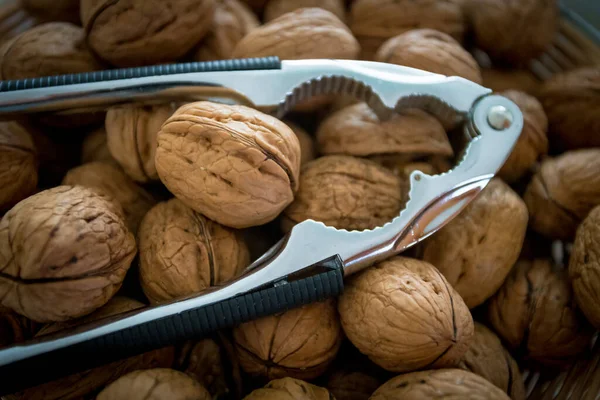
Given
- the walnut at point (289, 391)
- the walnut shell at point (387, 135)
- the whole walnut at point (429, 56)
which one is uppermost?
the whole walnut at point (429, 56)

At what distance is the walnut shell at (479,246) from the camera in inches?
36.0

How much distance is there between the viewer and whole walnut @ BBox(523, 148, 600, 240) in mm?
982

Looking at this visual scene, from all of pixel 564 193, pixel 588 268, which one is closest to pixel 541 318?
pixel 588 268

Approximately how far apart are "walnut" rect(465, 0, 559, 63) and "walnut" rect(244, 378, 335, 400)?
88 centimetres

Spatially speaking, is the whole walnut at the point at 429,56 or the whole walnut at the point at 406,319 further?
the whole walnut at the point at 429,56

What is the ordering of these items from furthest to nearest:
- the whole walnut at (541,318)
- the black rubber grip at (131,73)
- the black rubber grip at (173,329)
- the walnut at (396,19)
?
the walnut at (396,19) < the whole walnut at (541,318) < the black rubber grip at (131,73) < the black rubber grip at (173,329)

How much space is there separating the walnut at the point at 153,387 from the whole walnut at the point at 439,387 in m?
0.28

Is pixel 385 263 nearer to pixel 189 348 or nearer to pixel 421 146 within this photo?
pixel 421 146

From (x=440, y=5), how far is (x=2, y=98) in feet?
2.98

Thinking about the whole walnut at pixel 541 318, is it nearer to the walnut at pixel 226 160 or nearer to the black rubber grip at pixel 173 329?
the black rubber grip at pixel 173 329

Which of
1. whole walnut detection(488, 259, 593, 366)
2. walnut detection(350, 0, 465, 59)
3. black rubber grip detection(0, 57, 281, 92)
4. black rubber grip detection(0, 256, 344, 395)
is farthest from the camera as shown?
walnut detection(350, 0, 465, 59)

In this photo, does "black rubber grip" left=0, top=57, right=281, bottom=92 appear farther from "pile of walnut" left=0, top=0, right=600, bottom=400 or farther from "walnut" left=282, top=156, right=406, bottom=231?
"walnut" left=282, top=156, right=406, bottom=231

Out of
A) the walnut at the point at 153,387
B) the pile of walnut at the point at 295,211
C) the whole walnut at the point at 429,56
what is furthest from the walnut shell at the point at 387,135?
the walnut at the point at 153,387

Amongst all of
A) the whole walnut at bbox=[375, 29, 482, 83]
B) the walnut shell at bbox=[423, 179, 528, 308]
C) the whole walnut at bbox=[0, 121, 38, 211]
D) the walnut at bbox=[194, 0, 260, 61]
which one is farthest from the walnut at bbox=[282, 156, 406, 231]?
the whole walnut at bbox=[0, 121, 38, 211]
